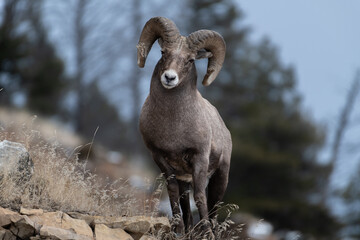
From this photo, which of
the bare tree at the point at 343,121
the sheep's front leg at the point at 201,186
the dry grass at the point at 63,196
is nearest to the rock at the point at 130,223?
the dry grass at the point at 63,196

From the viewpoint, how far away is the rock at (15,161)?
7516 mm

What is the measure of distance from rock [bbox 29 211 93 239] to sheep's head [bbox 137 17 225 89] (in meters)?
1.91

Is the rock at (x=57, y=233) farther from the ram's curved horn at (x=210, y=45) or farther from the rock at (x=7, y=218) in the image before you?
the ram's curved horn at (x=210, y=45)

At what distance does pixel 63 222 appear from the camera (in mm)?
6984

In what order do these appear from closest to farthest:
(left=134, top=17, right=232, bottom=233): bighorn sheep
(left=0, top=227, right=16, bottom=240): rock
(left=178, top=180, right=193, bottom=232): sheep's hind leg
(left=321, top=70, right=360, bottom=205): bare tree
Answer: (left=0, top=227, right=16, bottom=240): rock, (left=134, top=17, right=232, bottom=233): bighorn sheep, (left=178, top=180, right=193, bottom=232): sheep's hind leg, (left=321, top=70, right=360, bottom=205): bare tree

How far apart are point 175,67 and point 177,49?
34 cm

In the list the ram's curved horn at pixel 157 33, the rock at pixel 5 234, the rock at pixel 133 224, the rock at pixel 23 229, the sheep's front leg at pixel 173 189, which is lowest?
the rock at pixel 5 234

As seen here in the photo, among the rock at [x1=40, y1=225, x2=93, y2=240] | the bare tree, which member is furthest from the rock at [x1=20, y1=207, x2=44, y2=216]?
the bare tree

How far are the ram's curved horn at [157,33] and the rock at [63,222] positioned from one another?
2.30 m

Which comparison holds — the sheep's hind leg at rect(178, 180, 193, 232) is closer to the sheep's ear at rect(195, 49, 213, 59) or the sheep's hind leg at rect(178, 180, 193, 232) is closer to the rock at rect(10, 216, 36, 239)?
the sheep's ear at rect(195, 49, 213, 59)

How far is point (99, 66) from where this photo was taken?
28.6m

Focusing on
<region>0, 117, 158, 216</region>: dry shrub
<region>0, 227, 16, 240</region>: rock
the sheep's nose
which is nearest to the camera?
<region>0, 227, 16, 240</region>: rock

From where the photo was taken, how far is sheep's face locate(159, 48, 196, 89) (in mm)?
7152

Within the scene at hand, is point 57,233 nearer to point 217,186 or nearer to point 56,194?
point 56,194
